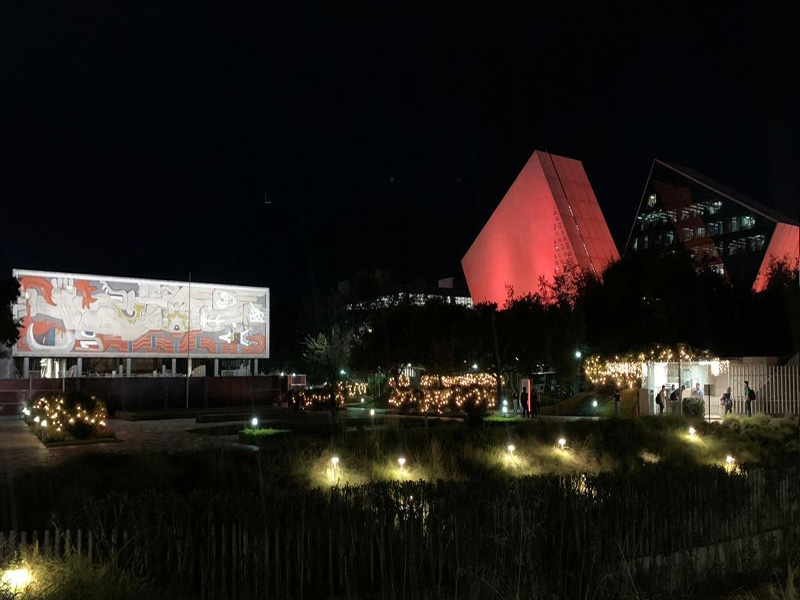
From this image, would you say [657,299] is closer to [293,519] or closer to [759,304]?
[759,304]

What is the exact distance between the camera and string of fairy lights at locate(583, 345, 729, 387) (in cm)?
3472

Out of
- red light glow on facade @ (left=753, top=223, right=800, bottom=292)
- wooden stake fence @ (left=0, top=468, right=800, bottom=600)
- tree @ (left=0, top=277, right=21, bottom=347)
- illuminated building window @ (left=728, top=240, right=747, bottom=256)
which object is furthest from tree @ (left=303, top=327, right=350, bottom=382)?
wooden stake fence @ (left=0, top=468, right=800, bottom=600)

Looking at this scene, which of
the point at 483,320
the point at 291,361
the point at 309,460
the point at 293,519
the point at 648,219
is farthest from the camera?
the point at 648,219

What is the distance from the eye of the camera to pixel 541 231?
54.7 metres

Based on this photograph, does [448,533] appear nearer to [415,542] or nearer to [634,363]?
[415,542]

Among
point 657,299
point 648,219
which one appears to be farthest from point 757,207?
point 657,299

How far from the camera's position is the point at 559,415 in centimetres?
3384

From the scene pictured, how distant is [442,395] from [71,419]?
679 inches

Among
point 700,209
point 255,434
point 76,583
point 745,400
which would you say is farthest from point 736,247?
point 76,583

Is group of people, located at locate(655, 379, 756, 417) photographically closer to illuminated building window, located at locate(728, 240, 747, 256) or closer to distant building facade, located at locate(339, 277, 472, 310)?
distant building facade, located at locate(339, 277, 472, 310)

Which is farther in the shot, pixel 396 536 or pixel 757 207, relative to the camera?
pixel 757 207

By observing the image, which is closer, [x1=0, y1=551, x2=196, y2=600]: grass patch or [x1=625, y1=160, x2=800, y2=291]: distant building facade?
[x1=0, y1=551, x2=196, y2=600]: grass patch

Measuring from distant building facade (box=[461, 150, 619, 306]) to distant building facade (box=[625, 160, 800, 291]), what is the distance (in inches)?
954

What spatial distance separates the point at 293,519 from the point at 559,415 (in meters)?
27.7
